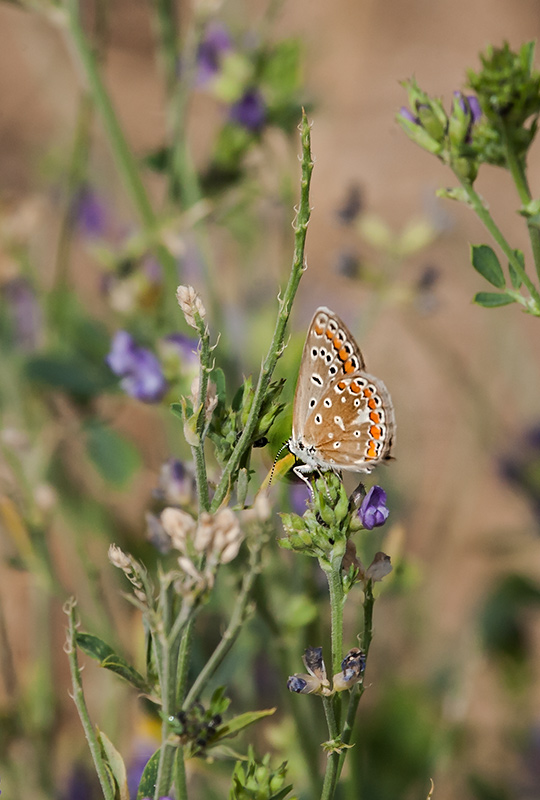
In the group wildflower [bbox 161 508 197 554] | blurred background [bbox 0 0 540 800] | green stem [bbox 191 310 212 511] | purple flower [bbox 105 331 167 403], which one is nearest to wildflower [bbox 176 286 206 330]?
green stem [bbox 191 310 212 511]

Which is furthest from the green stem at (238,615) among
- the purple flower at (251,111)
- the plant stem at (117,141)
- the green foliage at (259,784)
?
the purple flower at (251,111)

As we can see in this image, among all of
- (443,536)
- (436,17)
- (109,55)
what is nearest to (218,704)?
(443,536)

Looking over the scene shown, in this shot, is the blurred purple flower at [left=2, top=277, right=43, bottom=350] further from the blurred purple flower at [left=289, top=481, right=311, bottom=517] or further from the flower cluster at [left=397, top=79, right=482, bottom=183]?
the flower cluster at [left=397, top=79, right=482, bottom=183]

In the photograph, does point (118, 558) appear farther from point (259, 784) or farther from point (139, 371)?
point (139, 371)

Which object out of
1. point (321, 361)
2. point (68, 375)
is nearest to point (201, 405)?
point (321, 361)

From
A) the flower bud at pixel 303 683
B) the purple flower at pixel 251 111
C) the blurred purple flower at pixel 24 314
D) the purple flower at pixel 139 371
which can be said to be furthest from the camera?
the blurred purple flower at pixel 24 314

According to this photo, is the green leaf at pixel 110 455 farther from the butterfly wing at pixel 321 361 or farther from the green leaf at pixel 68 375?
the butterfly wing at pixel 321 361

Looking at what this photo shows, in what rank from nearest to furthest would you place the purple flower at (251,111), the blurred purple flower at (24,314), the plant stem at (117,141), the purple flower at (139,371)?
1. the purple flower at (139,371)
2. the plant stem at (117,141)
3. the purple flower at (251,111)
4. the blurred purple flower at (24,314)
